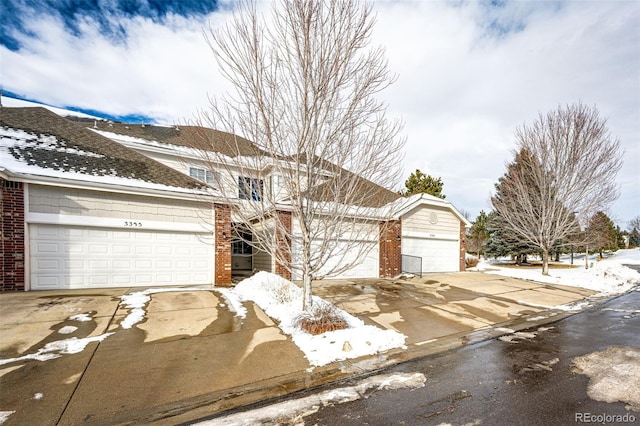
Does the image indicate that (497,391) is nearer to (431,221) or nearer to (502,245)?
(431,221)

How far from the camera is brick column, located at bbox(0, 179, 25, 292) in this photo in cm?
816

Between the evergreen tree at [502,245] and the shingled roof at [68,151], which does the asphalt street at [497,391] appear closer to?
the shingled roof at [68,151]

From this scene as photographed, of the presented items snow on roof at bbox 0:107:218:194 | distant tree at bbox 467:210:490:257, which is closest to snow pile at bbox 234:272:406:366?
snow on roof at bbox 0:107:218:194

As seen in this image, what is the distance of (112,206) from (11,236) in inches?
96.5

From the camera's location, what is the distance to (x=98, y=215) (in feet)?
31.1

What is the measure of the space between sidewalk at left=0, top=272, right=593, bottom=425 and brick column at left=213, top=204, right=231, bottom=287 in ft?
5.29

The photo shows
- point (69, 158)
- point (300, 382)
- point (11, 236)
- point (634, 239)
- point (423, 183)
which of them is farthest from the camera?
point (634, 239)

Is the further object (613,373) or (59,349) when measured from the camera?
(59,349)

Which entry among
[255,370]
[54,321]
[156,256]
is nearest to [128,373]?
[255,370]

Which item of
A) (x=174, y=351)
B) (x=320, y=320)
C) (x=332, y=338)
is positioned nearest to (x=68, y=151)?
(x=174, y=351)

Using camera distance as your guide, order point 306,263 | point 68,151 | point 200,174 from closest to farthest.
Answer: point 306,263
point 68,151
point 200,174

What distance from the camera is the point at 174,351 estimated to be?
200 inches

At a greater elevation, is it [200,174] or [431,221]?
[200,174]

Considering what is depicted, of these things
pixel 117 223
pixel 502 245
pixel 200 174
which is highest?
pixel 200 174
